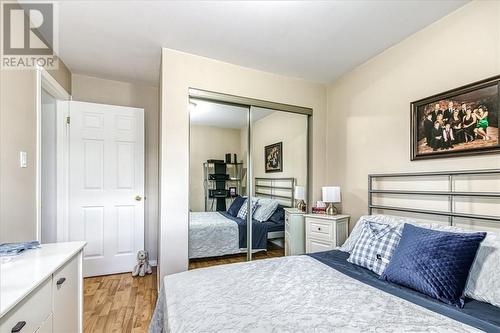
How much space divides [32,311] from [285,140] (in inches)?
108

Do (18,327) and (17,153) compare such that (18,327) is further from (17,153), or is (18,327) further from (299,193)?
(299,193)

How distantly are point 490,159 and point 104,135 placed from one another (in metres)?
3.84

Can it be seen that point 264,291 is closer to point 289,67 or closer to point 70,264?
point 70,264

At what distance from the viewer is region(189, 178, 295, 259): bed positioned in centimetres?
260

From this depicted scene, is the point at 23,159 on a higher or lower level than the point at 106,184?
higher

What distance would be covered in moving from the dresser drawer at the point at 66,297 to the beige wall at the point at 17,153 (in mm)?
505

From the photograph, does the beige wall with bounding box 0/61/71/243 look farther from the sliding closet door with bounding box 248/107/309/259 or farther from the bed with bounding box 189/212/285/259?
the sliding closet door with bounding box 248/107/309/259

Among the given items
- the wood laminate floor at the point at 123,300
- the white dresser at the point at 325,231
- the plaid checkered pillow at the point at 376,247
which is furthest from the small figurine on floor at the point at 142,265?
the plaid checkered pillow at the point at 376,247

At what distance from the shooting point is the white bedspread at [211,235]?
101 inches

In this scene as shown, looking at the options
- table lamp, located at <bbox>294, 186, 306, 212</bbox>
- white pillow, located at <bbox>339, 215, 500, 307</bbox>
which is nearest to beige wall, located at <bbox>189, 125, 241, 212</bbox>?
table lamp, located at <bbox>294, 186, 306, 212</bbox>

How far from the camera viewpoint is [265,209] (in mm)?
2984

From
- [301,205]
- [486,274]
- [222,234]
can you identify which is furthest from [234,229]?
[486,274]

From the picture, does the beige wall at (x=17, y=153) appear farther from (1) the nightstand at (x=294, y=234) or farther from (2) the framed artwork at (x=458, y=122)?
(2) the framed artwork at (x=458, y=122)

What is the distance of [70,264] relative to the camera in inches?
56.7
